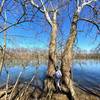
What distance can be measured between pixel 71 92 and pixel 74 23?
3.62 meters

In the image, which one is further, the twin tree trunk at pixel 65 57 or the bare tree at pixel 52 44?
the bare tree at pixel 52 44

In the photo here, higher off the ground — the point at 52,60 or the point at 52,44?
the point at 52,44

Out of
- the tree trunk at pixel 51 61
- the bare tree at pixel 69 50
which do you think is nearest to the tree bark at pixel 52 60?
the tree trunk at pixel 51 61

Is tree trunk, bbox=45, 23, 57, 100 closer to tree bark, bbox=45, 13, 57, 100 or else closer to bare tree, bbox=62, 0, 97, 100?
tree bark, bbox=45, 13, 57, 100

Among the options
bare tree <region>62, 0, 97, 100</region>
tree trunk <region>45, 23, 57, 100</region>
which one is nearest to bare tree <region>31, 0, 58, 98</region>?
tree trunk <region>45, 23, 57, 100</region>

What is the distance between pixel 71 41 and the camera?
15.1 meters

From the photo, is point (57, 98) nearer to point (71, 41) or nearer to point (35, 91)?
point (35, 91)

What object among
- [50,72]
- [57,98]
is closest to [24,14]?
[57,98]

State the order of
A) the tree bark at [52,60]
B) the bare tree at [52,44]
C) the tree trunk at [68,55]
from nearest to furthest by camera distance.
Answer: the tree trunk at [68,55]
the tree bark at [52,60]
the bare tree at [52,44]

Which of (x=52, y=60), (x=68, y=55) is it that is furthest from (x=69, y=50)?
(x=52, y=60)

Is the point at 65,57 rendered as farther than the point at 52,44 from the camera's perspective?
No

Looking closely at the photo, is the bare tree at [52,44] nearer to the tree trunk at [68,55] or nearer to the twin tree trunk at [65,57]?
the twin tree trunk at [65,57]

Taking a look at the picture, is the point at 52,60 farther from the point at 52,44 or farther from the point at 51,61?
the point at 52,44

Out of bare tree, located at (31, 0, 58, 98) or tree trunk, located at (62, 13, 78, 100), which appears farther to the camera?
bare tree, located at (31, 0, 58, 98)
